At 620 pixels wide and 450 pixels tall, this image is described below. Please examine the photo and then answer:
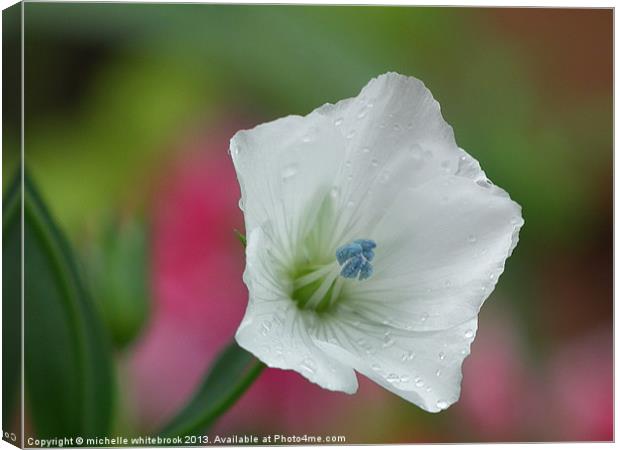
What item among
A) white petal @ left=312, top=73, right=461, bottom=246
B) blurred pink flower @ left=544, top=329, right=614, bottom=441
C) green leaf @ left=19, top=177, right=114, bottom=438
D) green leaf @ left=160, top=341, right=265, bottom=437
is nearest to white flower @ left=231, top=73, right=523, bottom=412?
white petal @ left=312, top=73, right=461, bottom=246

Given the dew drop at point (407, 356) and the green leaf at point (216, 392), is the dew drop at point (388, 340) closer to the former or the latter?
the dew drop at point (407, 356)

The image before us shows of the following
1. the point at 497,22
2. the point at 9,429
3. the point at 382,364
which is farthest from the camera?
the point at 497,22

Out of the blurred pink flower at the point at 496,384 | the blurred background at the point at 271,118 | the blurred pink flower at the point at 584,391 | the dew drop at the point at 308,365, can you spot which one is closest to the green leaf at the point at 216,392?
the blurred background at the point at 271,118

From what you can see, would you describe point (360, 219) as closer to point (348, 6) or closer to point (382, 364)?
point (382, 364)

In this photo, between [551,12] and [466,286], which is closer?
[466,286]

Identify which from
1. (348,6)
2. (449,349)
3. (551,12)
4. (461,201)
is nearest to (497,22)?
(551,12)

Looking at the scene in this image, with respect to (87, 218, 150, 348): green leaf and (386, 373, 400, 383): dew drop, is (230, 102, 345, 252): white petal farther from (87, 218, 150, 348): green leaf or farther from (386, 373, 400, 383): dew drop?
(87, 218, 150, 348): green leaf
